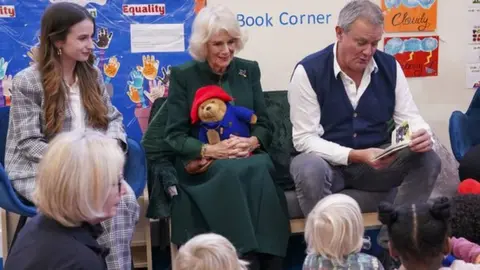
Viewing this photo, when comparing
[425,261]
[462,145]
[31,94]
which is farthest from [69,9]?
[462,145]

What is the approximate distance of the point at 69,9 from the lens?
2680mm

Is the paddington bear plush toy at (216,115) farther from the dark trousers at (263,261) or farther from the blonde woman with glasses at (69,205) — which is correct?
the blonde woman with glasses at (69,205)

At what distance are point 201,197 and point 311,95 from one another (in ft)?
2.24

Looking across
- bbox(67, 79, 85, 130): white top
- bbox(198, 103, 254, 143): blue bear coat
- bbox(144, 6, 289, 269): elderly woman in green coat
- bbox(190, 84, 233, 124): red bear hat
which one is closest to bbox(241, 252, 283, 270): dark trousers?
bbox(144, 6, 289, 269): elderly woman in green coat

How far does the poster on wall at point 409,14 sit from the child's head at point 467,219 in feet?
5.28

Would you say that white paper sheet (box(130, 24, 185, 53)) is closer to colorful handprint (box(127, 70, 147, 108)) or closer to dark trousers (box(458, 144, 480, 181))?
colorful handprint (box(127, 70, 147, 108))

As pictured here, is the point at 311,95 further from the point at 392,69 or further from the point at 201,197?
the point at 201,197

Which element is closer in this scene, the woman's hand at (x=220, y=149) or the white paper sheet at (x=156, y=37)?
the woman's hand at (x=220, y=149)

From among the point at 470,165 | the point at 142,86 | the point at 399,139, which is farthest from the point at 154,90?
the point at 470,165

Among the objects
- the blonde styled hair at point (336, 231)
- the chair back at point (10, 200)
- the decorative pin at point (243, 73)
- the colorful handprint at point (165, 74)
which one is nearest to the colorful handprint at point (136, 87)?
the colorful handprint at point (165, 74)

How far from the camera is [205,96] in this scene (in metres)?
2.76

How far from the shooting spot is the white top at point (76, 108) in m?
2.73

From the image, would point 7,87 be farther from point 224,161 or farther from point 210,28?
point 224,161

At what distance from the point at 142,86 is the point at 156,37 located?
0.27m
